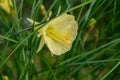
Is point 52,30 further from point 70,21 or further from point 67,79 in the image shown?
point 67,79

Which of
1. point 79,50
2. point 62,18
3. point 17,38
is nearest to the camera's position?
point 62,18

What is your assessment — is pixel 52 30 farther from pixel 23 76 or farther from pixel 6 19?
pixel 6 19

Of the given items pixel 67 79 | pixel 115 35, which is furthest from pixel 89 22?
pixel 115 35

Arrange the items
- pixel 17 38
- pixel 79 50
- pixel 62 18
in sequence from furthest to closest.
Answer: pixel 79 50 → pixel 17 38 → pixel 62 18

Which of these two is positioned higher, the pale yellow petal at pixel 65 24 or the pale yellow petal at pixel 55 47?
the pale yellow petal at pixel 65 24

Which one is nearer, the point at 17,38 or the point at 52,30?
the point at 52,30

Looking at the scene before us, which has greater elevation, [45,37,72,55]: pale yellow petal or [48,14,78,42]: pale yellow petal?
[48,14,78,42]: pale yellow petal

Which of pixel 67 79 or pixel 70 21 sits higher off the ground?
pixel 70 21

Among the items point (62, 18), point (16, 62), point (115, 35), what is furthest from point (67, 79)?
point (115, 35)
